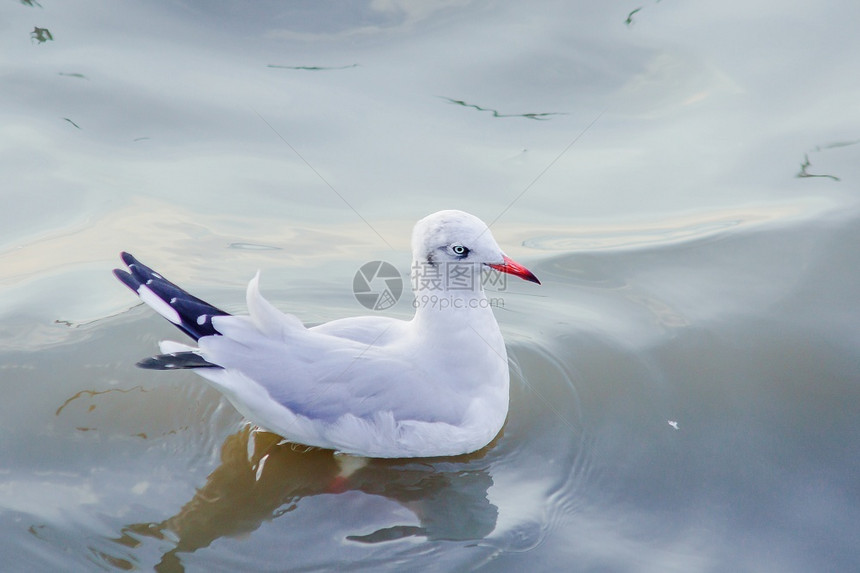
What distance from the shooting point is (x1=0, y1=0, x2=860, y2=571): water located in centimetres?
360

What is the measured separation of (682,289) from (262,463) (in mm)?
2607

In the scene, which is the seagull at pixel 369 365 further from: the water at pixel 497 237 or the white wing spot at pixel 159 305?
the water at pixel 497 237

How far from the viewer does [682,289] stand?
5.12 meters

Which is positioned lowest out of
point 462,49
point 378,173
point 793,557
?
point 793,557

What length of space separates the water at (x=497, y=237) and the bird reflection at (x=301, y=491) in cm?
2

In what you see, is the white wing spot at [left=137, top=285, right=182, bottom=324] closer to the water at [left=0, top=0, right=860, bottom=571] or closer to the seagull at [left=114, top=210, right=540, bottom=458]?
the seagull at [left=114, top=210, right=540, bottom=458]

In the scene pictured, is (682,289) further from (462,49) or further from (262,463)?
(462,49)

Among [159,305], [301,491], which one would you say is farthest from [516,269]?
[159,305]

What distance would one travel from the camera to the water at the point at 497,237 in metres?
3.60

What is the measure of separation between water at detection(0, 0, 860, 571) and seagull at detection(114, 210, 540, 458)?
21 cm

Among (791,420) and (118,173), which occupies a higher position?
(118,173)

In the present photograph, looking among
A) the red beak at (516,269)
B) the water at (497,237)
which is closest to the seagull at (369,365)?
the red beak at (516,269)

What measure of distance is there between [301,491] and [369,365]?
2.03 feet

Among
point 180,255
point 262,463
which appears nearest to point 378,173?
point 180,255
